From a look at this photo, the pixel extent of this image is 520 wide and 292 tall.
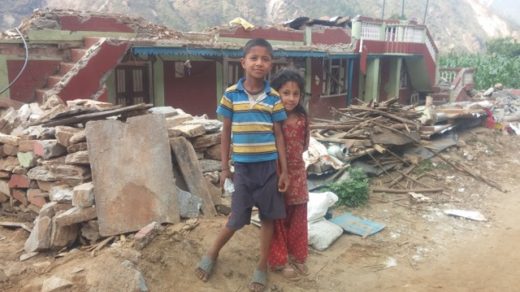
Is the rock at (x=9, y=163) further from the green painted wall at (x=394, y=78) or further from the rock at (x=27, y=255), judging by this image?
the green painted wall at (x=394, y=78)

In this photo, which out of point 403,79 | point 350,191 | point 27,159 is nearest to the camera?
point 27,159

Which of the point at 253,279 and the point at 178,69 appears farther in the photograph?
the point at 178,69

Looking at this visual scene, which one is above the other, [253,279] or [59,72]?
[59,72]

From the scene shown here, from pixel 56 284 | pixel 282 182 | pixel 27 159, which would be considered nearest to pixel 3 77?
pixel 27 159

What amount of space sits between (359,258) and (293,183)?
1339mm

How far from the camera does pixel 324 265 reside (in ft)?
13.5

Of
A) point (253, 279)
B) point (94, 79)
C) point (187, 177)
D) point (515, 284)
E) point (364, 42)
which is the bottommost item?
point (515, 284)

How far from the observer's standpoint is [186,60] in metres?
10.8

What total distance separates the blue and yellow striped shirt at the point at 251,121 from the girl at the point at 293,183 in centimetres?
33

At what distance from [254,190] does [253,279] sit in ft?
2.33

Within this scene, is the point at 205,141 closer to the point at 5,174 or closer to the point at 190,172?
Answer: the point at 190,172

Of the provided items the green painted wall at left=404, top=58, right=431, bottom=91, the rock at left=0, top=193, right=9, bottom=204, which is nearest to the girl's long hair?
the rock at left=0, top=193, right=9, bottom=204

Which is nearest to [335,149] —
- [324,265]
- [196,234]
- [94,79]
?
[324,265]

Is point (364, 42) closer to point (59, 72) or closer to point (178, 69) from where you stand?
point (178, 69)
